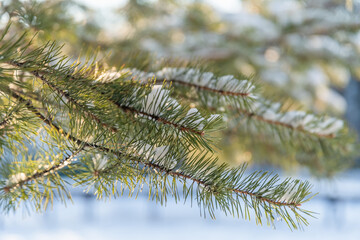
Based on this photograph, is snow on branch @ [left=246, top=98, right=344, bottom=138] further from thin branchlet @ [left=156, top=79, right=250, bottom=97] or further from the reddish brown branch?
the reddish brown branch

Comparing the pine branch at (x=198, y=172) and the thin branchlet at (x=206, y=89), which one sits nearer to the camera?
the pine branch at (x=198, y=172)

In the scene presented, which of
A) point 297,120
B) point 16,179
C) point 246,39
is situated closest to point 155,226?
point 246,39

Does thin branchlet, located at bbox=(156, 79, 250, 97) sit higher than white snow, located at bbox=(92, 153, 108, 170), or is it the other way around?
thin branchlet, located at bbox=(156, 79, 250, 97)

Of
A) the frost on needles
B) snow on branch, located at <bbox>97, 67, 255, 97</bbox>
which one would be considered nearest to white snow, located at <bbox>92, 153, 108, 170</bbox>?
the frost on needles

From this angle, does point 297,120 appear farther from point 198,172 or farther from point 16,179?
point 16,179

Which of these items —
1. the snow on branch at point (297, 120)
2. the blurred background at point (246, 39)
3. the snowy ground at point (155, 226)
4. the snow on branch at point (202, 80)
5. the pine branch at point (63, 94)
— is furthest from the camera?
the snowy ground at point (155, 226)

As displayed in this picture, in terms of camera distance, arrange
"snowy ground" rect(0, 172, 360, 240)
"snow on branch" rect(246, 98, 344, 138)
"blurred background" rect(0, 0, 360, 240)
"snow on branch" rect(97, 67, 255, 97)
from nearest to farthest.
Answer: "snow on branch" rect(97, 67, 255, 97)
"snow on branch" rect(246, 98, 344, 138)
"blurred background" rect(0, 0, 360, 240)
"snowy ground" rect(0, 172, 360, 240)

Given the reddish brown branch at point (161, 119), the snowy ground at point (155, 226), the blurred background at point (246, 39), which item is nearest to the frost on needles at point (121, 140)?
the reddish brown branch at point (161, 119)

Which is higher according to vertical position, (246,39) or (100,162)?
(246,39)

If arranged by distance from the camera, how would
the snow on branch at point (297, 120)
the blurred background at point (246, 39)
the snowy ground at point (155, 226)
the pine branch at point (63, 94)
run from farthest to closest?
the snowy ground at point (155, 226), the blurred background at point (246, 39), the snow on branch at point (297, 120), the pine branch at point (63, 94)

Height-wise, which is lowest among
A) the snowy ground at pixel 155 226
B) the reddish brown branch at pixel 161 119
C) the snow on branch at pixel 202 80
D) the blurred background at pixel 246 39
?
the snowy ground at pixel 155 226

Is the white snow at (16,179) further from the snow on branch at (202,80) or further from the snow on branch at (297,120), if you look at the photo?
the snow on branch at (297,120)

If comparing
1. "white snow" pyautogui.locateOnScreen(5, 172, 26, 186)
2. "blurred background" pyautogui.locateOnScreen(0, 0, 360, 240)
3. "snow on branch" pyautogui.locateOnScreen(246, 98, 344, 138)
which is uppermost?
"blurred background" pyautogui.locateOnScreen(0, 0, 360, 240)

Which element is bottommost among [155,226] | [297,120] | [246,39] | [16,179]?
[155,226]
